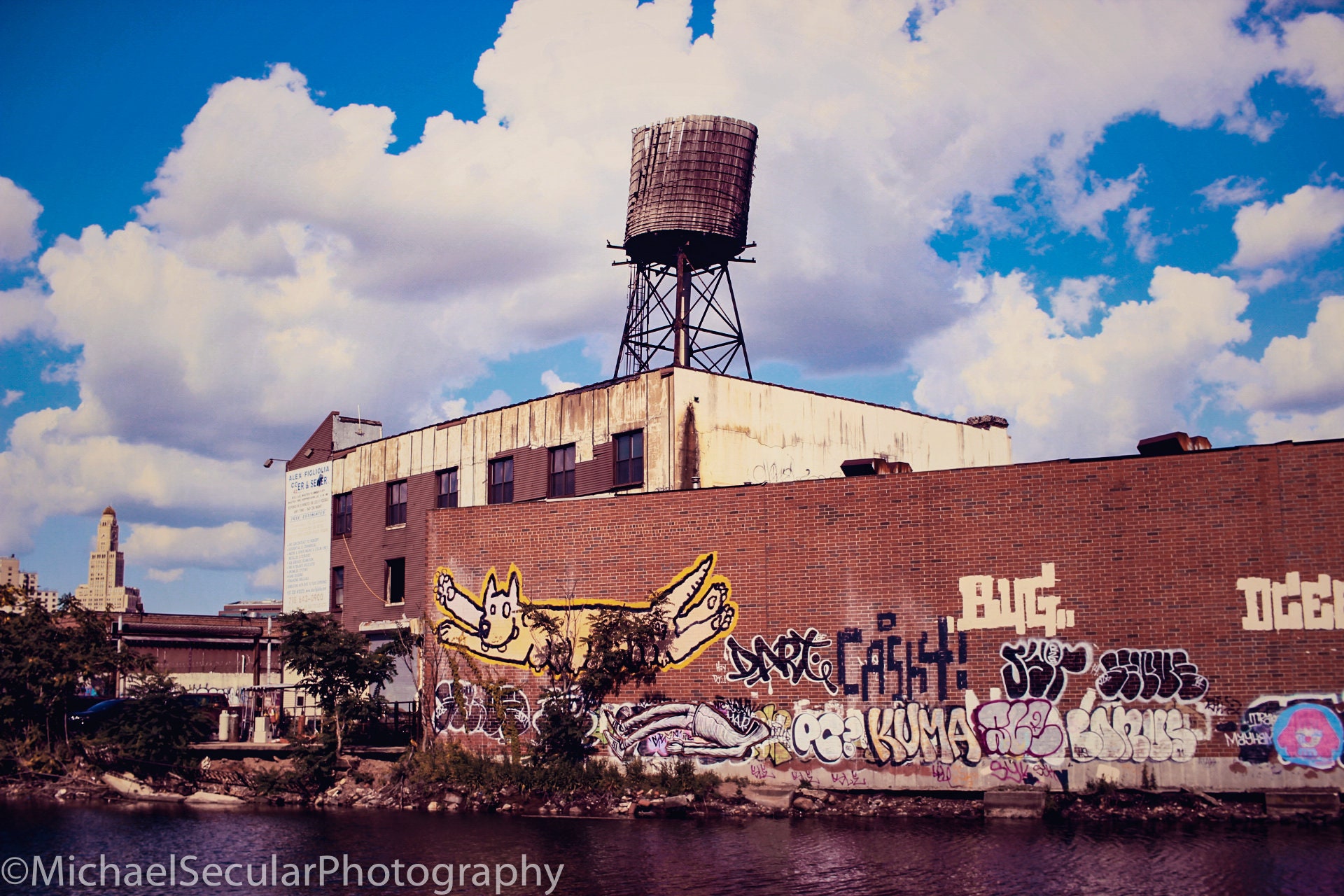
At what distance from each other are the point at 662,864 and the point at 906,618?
8545 millimetres

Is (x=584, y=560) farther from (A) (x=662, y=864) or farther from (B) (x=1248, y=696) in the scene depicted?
(B) (x=1248, y=696)

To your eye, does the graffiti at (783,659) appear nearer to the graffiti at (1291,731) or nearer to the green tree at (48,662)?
the graffiti at (1291,731)

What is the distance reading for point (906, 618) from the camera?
2456 cm

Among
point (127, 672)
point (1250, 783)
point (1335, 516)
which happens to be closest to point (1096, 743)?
point (1250, 783)

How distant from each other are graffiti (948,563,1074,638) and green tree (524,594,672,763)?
6901mm

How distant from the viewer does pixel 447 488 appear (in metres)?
41.5

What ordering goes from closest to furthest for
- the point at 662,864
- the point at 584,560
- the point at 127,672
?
the point at 662,864, the point at 584,560, the point at 127,672

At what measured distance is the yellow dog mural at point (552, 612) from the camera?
2645 cm

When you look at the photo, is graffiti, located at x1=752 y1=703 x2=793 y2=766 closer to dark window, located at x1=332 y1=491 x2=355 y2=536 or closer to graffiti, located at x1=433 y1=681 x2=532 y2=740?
graffiti, located at x1=433 y1=681 x2=532 y2=740

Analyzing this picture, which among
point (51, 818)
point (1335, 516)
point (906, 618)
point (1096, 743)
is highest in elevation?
point (1335, 516)

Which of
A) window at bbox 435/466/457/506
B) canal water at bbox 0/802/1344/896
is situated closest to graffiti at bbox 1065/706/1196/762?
canal water at bbox 0/802/1344/896

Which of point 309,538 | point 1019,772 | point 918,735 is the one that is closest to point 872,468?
point 918,735

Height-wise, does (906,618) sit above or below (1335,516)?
below

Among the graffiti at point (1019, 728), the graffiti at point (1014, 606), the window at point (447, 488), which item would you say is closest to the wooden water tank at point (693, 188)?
the window at point (447, 488)
